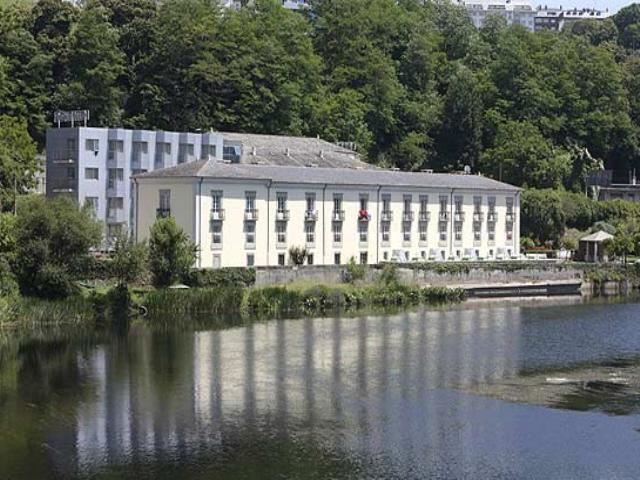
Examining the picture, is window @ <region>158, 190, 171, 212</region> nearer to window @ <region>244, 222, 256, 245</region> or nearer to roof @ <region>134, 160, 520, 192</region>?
roof @ <region>134, 160, 520, 192</region>

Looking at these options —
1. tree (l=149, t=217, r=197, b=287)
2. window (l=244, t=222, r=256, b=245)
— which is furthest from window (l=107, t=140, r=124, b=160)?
tree (l=149, t=217, r=197, b=287)

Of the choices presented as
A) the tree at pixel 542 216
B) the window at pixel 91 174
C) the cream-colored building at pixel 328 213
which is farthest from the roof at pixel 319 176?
the window at pixel 91 174

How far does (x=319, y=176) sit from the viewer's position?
6153 centimetres

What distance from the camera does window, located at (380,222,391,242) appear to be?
63.2 m

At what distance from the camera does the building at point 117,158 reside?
64.4 m

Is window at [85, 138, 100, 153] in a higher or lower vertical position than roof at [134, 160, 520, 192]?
higher

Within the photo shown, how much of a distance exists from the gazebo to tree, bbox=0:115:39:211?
3311 cm

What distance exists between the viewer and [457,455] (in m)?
26.6

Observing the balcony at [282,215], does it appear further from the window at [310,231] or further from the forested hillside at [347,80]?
the forested hillside at [347,80]

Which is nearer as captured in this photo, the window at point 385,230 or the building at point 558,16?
the window at point 385,230

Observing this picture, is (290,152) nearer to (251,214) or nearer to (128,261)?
(251,214)

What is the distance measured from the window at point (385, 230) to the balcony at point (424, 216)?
232cm

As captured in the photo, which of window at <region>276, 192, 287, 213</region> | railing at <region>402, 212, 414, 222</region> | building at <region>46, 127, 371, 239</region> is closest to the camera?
window at <region>276, 192, 287, 213</region>

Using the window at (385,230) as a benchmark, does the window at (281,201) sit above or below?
above
